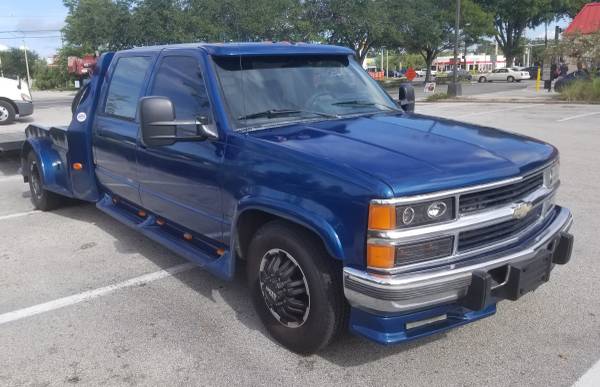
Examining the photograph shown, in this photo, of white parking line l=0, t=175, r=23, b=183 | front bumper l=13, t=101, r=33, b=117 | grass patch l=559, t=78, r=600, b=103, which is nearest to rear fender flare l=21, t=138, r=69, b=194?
white parking line l=0, t=175, r=23, b=183

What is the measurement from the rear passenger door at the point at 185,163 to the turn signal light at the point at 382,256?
1400 mm

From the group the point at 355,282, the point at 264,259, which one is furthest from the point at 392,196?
the point at 264,259

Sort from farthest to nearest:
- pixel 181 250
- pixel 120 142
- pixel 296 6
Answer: pixel 296 6
pixel 120 142
pixel 181 250

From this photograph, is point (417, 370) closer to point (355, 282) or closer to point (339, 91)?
point (355, 282)

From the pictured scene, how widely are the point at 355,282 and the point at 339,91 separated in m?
1.96

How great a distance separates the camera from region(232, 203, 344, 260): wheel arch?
9.71ft

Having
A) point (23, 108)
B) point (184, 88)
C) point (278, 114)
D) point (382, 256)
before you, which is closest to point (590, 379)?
point (382, 256)

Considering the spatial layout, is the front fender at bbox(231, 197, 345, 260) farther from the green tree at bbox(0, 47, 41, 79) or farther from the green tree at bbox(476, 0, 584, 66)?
Answer: the green tree at bbox(0, 47, 41, 79)

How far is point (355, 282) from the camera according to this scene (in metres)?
2.90

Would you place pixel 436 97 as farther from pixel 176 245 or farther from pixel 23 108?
pixel 176 245

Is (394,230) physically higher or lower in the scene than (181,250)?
higher

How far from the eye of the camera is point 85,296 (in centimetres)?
446

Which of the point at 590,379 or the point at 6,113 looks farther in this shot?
the point at 6,113

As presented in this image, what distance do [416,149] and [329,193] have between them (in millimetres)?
649
